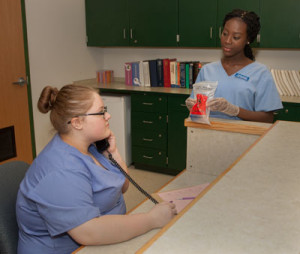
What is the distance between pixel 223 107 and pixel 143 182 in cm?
206

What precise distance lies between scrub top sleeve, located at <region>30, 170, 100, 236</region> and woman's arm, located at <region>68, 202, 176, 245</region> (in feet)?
0.08

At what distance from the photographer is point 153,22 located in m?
4.17

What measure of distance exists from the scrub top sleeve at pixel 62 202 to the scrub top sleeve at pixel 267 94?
1436 millimetres

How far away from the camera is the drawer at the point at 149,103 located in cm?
392

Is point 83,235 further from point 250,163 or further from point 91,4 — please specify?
point 91,4

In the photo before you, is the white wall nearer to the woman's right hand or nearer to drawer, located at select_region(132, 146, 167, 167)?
drawer, located at select_region(132, 146, 167, 167)

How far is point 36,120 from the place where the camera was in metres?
4.04

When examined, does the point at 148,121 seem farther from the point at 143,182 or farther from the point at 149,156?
the point at 143,182

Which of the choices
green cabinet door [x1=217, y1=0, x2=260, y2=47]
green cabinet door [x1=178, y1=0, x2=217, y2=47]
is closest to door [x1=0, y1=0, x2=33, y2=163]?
green cabinet door [x1=178, y1=0, x2=217, y2=47]

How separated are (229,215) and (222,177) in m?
0.27

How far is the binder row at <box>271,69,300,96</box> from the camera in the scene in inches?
141

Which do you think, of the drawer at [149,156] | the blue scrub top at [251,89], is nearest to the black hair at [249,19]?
the blue scrub top at [251,89]

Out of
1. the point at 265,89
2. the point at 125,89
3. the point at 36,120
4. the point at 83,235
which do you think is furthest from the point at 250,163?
the point at 36,120

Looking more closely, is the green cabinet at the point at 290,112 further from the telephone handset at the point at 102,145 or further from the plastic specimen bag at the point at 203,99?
the telephone handset at the point at 102,145
